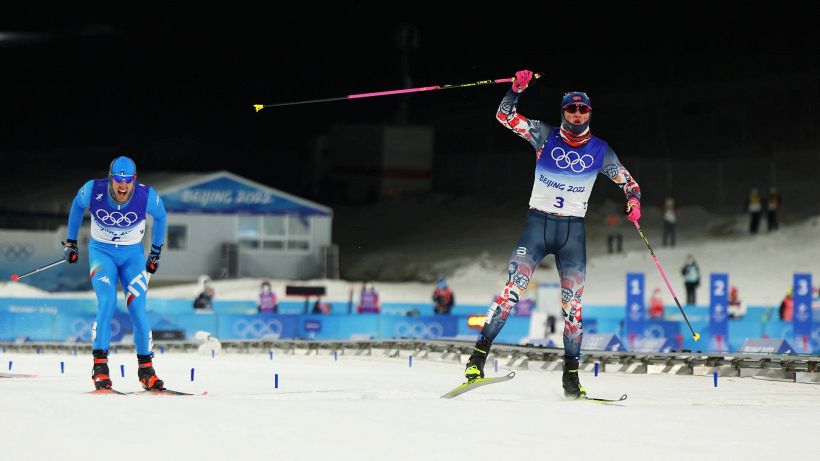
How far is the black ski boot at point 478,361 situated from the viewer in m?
10.7

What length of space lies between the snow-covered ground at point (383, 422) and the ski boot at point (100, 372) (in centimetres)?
17

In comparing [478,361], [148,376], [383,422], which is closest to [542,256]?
[478,361]

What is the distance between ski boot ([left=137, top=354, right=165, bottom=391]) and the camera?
10.3 m

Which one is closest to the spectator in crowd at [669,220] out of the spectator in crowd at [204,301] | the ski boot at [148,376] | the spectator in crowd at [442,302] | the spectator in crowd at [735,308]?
the spectator in crowd at [735,308]

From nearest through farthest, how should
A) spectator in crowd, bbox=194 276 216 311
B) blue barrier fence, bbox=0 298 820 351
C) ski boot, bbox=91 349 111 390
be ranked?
ski boot, bbox=91 349 111 390 → blue barrier fence, bbox=0 298 820 351 → spectator in crowd, bbox=194 276 216 311

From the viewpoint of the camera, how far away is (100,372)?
10.4 metres

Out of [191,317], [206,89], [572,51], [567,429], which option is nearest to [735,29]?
[572,51]

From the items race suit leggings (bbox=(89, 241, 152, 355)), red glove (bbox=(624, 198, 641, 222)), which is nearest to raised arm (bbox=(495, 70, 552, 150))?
red glove (bbox=(624, 198, 641, 222))

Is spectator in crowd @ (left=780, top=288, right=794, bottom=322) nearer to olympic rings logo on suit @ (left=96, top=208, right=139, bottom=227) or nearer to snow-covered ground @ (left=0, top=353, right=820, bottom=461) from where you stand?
snow-covered ground @ (left=0, top=353, right=820, bottom=461)

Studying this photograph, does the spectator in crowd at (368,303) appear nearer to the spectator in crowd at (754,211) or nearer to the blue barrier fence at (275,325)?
the blue barrier fence at (275,325)

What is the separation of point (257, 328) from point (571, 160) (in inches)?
711

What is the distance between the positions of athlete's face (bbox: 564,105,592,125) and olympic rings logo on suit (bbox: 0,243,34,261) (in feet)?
114

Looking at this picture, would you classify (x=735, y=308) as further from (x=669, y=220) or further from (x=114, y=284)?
(x=114, y=284)

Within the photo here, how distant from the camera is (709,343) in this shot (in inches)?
990
